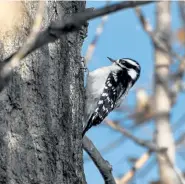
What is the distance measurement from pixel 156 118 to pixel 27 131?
4795mm

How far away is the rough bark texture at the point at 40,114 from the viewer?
266 centimetres

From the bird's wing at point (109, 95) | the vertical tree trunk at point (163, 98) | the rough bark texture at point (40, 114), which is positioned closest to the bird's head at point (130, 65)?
the bird's wing at point (109, 95)

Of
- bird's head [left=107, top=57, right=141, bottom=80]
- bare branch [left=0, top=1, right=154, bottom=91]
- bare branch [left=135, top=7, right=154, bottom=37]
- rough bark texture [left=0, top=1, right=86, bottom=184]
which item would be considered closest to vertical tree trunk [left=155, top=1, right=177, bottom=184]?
bare branch [left=135, top=7, right=154, bottom=37]

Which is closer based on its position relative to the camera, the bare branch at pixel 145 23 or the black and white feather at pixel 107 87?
the black and white feather at pixel 107 87

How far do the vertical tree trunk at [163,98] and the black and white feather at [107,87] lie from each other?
1.66 meters

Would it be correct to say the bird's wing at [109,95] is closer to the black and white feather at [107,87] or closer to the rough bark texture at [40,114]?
the black and white feather at [107,87]

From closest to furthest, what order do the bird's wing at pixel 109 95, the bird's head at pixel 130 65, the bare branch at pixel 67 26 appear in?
the bare branch at pixel 67 26, the bird's wing at pixel 109 95, the bird's head at pixel 130 65

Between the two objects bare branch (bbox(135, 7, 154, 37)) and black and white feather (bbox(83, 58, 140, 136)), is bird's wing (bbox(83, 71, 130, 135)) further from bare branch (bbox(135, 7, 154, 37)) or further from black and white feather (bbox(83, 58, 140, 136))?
bare branch (bbox(135, 7, 154, 37))

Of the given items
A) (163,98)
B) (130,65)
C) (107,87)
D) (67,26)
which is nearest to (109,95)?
(107,87)

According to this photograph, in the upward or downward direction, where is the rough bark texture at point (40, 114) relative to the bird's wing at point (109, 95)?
downward

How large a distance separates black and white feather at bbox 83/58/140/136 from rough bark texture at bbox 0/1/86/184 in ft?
4.18

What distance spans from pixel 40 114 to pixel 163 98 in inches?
192

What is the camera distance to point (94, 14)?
5.66 feet

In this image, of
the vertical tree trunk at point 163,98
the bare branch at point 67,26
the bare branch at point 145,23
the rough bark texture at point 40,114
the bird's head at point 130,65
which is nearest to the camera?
the bare branch at point 67,26
